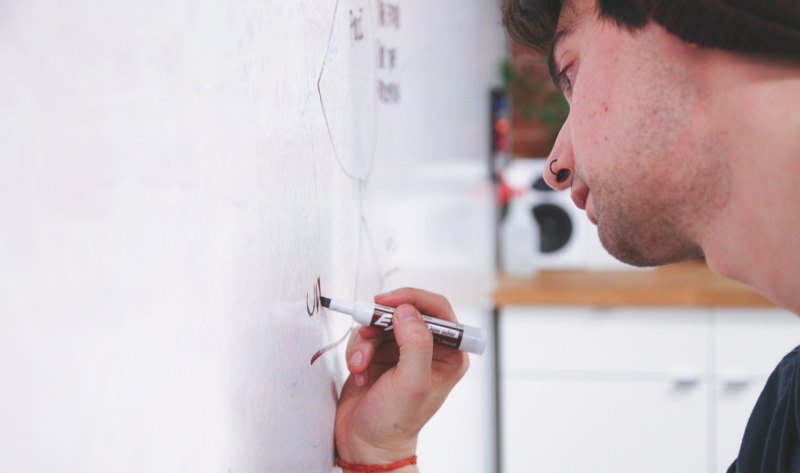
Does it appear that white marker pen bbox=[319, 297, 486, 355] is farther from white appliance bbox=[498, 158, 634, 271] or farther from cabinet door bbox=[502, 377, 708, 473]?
white appliance bbox=[498, 158, 634, 271]

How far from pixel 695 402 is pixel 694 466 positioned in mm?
152

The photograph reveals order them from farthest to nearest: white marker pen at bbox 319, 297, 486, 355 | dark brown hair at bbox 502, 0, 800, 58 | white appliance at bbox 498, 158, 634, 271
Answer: white appliance at bbox 498, 158, 634, 271 < white marker pen at bbox 319, 297, 486, 355 < dark brown hair at bbox 502, 0, 800, 58

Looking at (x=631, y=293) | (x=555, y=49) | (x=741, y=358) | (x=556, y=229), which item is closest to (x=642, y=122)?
(x=555, y=49)

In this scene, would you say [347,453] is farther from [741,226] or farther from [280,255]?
[741,226]

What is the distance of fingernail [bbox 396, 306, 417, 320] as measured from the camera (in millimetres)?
618

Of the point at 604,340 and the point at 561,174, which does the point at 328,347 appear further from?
the point at 604,340

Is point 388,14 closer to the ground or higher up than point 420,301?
higher up

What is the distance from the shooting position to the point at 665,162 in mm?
591

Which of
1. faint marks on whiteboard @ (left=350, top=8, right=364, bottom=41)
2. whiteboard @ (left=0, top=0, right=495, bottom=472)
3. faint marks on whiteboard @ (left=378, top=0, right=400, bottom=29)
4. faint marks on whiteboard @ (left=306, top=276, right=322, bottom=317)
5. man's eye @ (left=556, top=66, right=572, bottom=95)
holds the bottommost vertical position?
faint marks on whiteboard @ (left=306, top=276, right=322, bottom=317)

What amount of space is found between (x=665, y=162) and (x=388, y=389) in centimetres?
29

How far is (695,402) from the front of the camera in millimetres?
1770

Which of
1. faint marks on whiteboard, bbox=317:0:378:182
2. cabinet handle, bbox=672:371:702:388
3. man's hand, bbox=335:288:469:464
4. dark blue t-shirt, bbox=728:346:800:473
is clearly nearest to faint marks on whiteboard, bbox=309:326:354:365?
man's hand, bbox=335:288:469:464

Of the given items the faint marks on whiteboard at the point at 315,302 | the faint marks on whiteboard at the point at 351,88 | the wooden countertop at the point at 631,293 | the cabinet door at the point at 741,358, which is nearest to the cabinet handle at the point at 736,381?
the cabinet door at the point at 741,358

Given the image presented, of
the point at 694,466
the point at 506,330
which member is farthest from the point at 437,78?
the point at 694,466
